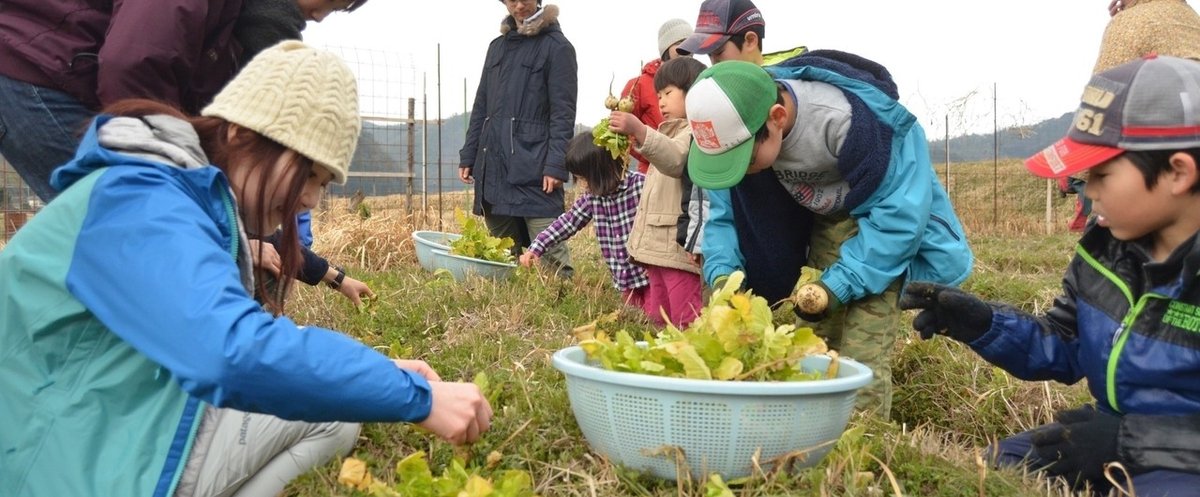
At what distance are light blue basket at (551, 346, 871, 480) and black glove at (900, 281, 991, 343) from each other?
465 millimetres

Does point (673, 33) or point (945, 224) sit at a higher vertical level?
point (673, 33)

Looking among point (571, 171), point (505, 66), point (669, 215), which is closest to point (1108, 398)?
point (669, 215)

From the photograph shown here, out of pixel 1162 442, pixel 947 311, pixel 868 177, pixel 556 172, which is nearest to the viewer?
pixel 1162 442

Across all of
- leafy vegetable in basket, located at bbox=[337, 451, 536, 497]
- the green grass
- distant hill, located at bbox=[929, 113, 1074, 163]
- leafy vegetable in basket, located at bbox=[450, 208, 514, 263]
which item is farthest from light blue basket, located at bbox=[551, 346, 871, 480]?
distant hill, located at bbox=[929, 113, 1074, 163]

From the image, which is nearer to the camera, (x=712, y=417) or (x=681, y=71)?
(x=712, y=417)

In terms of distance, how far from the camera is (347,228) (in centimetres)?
702

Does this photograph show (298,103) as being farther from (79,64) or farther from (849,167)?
(849,167)

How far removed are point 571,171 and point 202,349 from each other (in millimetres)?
3572

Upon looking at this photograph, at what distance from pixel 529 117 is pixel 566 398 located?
3122 mm

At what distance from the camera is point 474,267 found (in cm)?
488

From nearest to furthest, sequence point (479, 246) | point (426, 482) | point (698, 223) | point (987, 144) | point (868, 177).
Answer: point (426, 482), point (868, 177), point (698, 223), point (479, 246), point (987, 144)

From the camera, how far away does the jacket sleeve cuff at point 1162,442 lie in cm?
211

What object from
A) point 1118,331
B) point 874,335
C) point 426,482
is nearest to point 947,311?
point 1118,331

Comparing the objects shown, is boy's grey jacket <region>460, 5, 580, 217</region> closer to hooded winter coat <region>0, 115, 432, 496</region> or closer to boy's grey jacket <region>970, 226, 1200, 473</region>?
boy's grey jacket <region>970, 226, 1200, 473</region>
